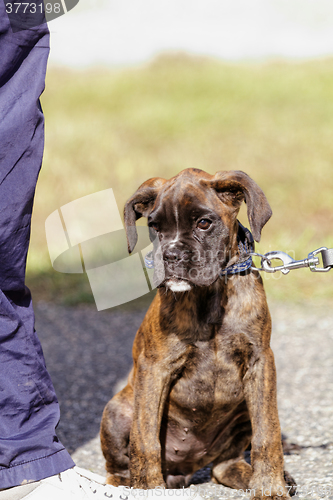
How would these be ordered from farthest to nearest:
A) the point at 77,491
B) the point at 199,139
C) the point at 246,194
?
1. the point at 199,139
2. the point at 246,194
3. the point at 77,491

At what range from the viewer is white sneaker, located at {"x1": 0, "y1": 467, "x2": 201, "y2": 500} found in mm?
2686

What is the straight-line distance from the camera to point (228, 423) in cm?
353

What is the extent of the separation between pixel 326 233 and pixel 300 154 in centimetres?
500

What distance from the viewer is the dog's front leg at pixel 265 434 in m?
3.08

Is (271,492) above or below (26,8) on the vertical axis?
below

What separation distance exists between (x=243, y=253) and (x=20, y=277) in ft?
4.08

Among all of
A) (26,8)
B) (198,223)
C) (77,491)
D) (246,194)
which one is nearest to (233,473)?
(77,491)

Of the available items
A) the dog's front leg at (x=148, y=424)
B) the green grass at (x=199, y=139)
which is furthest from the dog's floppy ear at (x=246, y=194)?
the green grass at (x=199, y=139)

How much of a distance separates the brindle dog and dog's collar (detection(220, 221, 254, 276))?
4cm

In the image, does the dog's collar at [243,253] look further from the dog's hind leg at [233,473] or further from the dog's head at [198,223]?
the dog's hind leg at [233,473]

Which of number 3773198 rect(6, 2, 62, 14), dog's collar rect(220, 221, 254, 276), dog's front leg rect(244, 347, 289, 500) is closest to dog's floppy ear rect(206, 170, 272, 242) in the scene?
dog's collar rect(220, 221, 254, 276)

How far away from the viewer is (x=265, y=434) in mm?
3117

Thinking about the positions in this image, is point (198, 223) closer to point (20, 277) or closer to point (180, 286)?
point (180, 286)

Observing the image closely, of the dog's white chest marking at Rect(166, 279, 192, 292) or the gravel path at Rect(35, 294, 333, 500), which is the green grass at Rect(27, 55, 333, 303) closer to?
the gravel path at Rect(35, 294, 333, 500)
